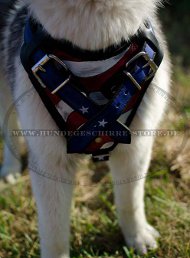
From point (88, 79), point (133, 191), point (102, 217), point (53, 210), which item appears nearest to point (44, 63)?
point (88, 79)

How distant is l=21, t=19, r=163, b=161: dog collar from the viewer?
66.6 inches

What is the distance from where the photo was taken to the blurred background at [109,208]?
2.38m

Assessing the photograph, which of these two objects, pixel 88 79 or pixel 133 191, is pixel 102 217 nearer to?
pixel 133 191

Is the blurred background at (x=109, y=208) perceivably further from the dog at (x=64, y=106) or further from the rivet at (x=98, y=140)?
the rivet at (x=98, y=140)

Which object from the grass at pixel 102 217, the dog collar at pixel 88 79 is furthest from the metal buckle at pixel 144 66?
the grass at pixel 102 217

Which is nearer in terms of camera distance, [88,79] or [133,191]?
[88,79]

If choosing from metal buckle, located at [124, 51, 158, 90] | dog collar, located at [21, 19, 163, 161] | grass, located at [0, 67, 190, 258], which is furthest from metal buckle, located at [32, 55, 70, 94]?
grass, located at [0, 67, 190, 258]

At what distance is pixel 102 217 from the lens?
2.58 meters

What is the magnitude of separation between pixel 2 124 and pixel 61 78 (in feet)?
3.85

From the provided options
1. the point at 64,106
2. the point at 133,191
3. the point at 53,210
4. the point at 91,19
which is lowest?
the point at 133,191

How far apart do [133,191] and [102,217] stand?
0.43 m

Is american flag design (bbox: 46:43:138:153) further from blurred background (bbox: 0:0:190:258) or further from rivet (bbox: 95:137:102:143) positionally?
blurred background (bbox: 0:0:190:258)

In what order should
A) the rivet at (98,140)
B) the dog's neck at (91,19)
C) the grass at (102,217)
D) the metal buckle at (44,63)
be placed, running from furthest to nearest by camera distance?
the grass at (102,217)
the rivet at (98,140)
the metal buckle at (44,63)
the dog's neck at (91,19)

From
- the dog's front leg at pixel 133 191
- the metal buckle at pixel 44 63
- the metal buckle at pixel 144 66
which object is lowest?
the dog's front leg at pixel 133 191
